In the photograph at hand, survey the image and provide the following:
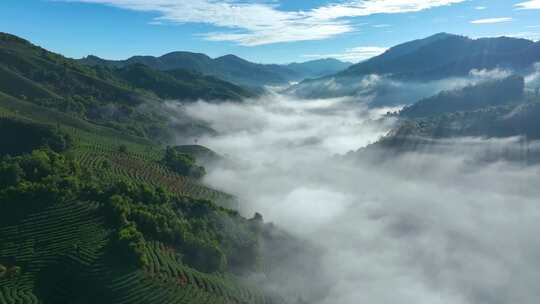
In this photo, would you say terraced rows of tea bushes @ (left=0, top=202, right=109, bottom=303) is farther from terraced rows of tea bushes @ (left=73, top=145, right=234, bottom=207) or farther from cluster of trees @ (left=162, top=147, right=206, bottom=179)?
cluster of trees @ (left=162, top=147, right=206, bottom=179)

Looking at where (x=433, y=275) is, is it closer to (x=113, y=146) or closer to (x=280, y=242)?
(x=280, y=242)

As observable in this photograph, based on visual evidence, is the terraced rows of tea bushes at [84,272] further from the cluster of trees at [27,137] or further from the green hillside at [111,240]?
the cluster of trees at [27,137]

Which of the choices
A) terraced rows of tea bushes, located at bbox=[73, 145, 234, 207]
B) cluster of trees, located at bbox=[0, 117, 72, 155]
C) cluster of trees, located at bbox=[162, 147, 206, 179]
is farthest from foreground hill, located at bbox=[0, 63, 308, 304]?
cluster of trees, located at bbox=[162, 147, 206, 179]

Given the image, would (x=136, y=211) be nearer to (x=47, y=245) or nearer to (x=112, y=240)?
(x=112, y=240)

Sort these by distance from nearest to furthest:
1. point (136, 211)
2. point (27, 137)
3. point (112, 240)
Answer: point (112, 240), point (136, 211), point (27, 137)

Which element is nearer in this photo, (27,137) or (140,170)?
(140,170)

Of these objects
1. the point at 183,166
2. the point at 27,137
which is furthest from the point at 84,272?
the point at 27,137

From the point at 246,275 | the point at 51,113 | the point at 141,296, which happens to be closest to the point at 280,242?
the point at 246,275

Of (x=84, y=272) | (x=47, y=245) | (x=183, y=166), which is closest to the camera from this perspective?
(x=84, y=272)
